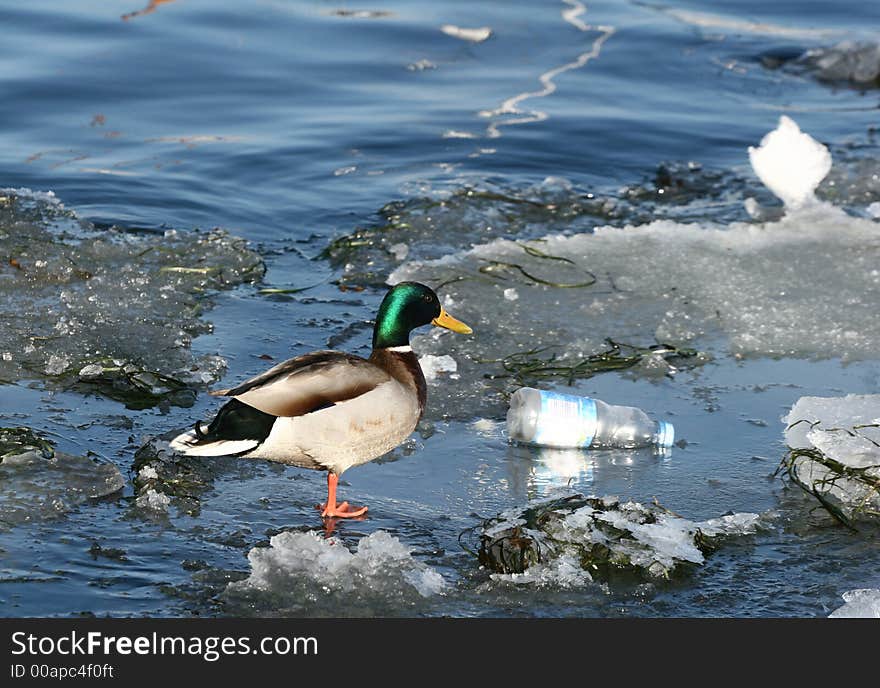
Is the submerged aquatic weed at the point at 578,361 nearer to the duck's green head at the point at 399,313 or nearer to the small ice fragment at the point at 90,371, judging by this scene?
the duck's green head at the point at 399,313

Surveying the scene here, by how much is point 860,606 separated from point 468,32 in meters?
9.10

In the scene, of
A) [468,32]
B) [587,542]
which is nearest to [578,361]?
[587,542]

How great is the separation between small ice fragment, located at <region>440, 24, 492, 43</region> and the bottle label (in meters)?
7.40

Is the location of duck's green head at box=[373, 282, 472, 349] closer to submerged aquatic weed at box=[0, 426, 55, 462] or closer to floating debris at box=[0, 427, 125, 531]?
floating debris at box=[0, 427, 125, 531]

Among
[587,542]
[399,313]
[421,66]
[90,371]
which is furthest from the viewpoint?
[421,66]

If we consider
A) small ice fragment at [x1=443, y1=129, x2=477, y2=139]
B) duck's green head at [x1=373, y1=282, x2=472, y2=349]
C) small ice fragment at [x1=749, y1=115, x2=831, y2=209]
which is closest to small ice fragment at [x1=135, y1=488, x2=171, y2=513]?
duck's green head at [x1=373, y1=282, x2=472, y2=349]

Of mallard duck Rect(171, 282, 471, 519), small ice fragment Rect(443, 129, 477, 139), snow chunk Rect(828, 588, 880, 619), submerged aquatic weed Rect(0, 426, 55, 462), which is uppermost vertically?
small ice fragment Rect(443, 129, 477, 139)

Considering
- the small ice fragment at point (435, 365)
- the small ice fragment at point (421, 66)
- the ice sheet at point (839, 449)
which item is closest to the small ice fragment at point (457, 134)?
the small ice fragment at point (421, 66)

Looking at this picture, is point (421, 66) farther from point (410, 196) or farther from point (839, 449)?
point (839, 449)

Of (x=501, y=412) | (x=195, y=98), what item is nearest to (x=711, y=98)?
(x=195, y=98)

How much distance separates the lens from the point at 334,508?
14.5 feet

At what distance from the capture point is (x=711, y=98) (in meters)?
10.7

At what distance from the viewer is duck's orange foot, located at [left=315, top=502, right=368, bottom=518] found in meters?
4.40

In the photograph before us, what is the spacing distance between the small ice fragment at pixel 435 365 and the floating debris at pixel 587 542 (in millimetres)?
1371
